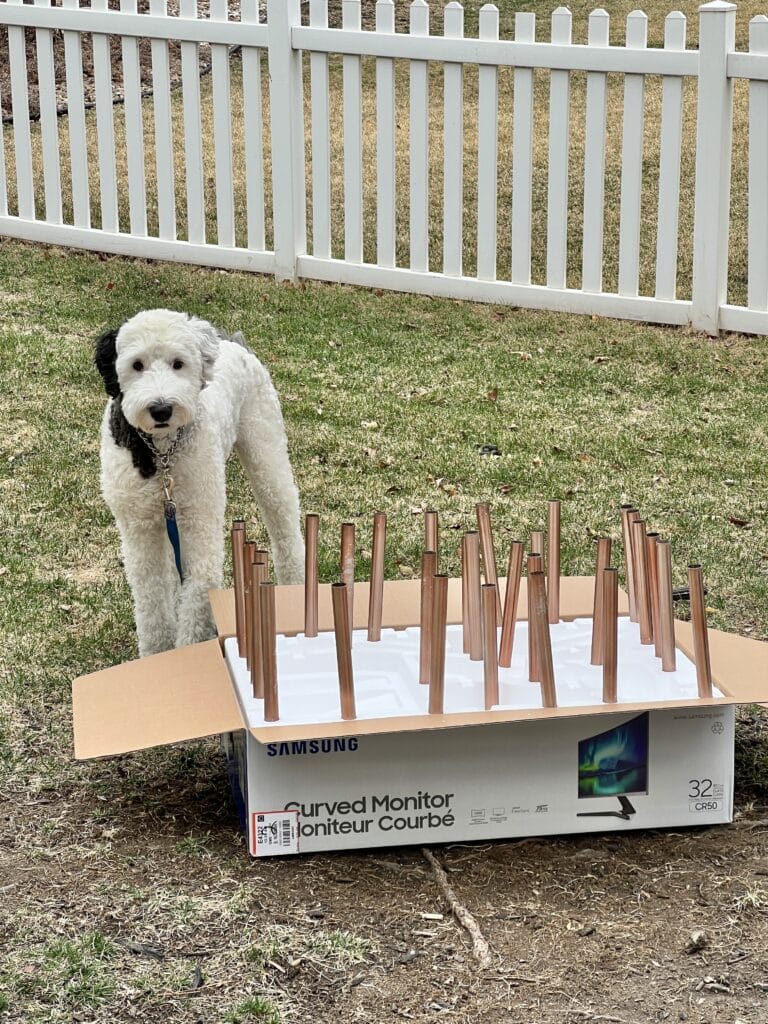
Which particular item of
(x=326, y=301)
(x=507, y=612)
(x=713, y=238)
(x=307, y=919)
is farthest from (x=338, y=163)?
(x=307, y=919)

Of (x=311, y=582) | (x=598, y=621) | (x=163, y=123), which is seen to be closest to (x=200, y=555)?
(x=311, y=582)

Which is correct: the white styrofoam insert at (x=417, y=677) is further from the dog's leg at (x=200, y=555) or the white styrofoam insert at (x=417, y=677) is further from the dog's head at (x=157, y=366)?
the dog's head at (x=157, y=366)

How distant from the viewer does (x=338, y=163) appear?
11320 mm

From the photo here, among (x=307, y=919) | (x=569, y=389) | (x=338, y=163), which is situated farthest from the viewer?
(x=338, y=163)

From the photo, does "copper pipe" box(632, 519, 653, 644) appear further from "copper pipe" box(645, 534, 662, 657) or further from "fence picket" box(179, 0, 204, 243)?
"fence picket" box(179, 0, 204, 243)

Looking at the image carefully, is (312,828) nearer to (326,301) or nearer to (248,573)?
(248,573)

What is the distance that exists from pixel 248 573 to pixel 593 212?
4902mm

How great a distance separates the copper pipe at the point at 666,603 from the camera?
148 inches

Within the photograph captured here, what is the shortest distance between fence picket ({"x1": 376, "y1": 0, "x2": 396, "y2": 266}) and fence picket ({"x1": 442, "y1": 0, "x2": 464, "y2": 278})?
312 mm

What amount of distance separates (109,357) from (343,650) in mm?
1248

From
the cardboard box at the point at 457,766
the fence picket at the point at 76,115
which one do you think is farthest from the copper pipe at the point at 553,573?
the fence picket at the point at 76,115

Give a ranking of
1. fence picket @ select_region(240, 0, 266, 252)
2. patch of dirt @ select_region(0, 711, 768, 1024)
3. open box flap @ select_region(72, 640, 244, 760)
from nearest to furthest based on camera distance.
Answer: patch of dirt @ select_region(0, 711, 768, 1024) → open box flap @ select_region(72, 640, 244, 760) → fence picket @ select_region(240, 0, 266, 252)

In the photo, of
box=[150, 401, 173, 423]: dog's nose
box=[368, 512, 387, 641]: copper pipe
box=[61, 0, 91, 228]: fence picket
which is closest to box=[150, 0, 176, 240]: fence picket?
box=[61, 0, 91, 228]: fence picket

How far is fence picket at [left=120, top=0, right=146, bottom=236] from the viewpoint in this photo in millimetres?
8992
